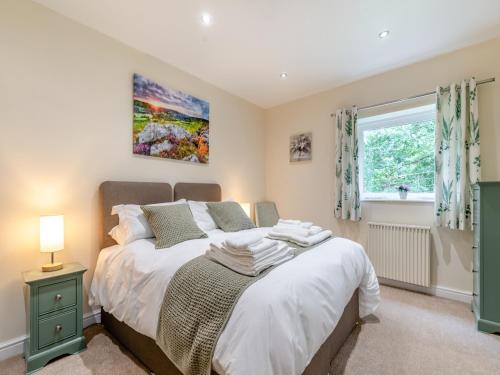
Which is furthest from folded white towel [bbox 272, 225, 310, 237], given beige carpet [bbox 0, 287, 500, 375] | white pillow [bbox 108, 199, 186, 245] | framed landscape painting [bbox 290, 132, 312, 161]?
framed landscape painting [bbox 290, 132, 312, 161]

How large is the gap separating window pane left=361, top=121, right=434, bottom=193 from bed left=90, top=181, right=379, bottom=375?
1.56 meters

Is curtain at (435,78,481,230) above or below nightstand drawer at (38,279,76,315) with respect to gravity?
above

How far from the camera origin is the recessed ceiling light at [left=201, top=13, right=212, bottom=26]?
→ 2044mm

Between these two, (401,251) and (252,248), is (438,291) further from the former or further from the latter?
(252,248)

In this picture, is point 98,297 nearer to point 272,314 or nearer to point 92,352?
point 92,352

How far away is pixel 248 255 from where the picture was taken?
1.31 metres

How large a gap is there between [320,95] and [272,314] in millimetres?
3337

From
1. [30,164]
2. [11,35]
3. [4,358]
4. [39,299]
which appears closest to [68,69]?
[11,35]

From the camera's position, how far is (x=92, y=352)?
1747 mm

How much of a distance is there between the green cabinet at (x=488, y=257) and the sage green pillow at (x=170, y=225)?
2398mm

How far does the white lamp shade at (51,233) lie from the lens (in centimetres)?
173

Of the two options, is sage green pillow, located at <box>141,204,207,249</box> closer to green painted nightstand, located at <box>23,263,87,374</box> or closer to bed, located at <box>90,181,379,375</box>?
bed, located at <box>90,181,379,375</box>

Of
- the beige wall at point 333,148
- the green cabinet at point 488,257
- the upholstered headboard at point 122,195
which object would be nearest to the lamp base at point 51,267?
the upholstered headboard at point 122,195

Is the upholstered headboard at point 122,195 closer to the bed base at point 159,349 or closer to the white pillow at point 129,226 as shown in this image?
the white pillow at point 129,226
